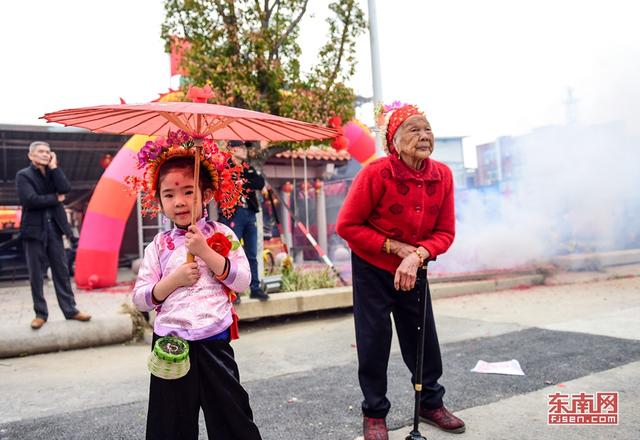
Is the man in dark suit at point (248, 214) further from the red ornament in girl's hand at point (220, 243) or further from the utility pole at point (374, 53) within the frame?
the red ornament in girl's hand at point (220, 243)

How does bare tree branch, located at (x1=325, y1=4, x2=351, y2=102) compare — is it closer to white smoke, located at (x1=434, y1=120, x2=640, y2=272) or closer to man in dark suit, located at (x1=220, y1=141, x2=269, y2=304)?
man in dark suit, located at (x1=220, y1=141, x2=269, y2=304)

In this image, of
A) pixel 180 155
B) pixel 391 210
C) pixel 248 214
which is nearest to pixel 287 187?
pixel 248 214

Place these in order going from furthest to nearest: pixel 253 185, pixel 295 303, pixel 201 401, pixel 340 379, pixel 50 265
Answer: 1. pixel 295 303
2. pixel 253 185
3. pixel 50 265
4. pixel 340 379
5. pixel 201 401

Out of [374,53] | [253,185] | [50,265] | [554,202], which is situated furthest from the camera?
[554,202]

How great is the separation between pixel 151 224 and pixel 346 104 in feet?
25.1

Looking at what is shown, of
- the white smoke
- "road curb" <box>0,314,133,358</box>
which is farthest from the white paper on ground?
the white smoke

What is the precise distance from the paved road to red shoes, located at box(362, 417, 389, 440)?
0.13m

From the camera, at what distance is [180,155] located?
2.23 metres

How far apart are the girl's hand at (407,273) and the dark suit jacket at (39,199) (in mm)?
3969

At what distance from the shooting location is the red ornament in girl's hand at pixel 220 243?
7.03 ft

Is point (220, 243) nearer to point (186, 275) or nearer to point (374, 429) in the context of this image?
point (186, 275)

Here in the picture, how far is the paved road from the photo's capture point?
295 cm

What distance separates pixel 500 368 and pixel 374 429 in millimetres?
1673

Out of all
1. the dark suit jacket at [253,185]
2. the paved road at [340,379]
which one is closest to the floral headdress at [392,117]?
the paved road at [340,379]
